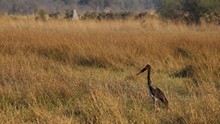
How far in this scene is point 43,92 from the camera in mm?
6059

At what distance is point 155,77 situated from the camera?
8.40 meters

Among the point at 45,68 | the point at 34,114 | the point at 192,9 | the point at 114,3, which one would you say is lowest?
the point at 114,3

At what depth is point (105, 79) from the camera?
25.3 ft

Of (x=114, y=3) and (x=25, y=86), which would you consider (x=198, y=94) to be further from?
(x=114, y=3)

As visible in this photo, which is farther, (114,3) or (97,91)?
(114,3)

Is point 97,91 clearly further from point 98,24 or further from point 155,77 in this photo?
point 98,24

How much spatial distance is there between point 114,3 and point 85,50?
61.5 meters

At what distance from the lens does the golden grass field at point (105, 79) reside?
4965mm

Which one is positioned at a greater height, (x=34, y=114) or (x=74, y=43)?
(x=34, y=114)

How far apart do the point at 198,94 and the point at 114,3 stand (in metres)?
65.9

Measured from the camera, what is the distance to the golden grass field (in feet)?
16.3

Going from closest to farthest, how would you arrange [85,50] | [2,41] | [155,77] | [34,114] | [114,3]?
[34,114]
[155,77]
[85,50]
[2,41]
[114,3]

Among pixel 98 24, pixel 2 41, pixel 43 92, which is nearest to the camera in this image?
pixel 43 92

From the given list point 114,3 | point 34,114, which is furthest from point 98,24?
point 114,3
